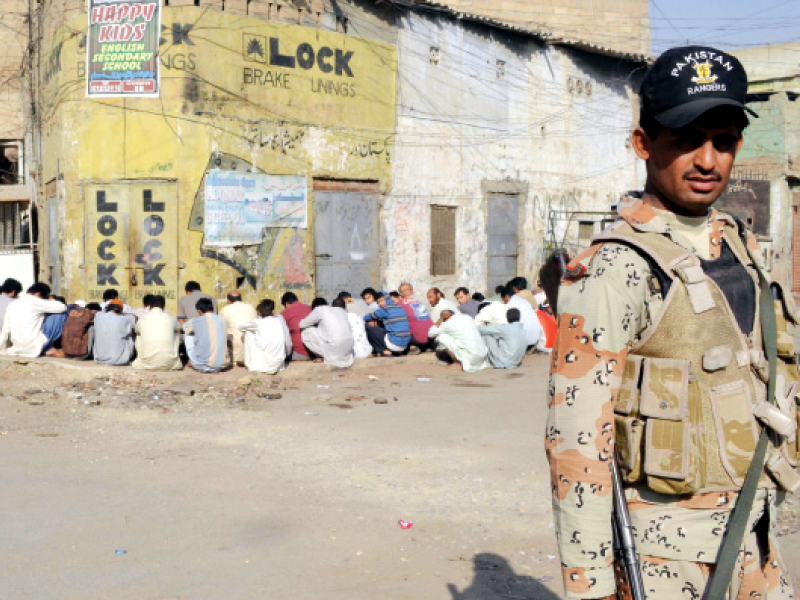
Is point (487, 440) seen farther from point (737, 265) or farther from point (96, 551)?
point (737, 265)

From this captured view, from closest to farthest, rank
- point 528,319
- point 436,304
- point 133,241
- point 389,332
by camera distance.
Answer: point 389,332, point 528,319, point 436,304, point 133,241

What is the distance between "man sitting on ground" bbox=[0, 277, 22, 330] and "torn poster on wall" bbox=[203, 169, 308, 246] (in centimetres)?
353

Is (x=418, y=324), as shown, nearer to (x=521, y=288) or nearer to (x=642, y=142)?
(x=521, y=288)

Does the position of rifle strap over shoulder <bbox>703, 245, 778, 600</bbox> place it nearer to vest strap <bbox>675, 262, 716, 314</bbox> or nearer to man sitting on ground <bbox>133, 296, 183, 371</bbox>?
vest strap <bbox>675, 262, 716, 314</bbox>

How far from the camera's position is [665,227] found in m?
2.07

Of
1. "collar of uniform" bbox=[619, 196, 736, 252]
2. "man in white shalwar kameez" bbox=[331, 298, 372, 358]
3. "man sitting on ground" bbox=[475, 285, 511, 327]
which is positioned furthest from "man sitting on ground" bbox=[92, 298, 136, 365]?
"collar of uniform" bbox=[619, 196, 736, 252]

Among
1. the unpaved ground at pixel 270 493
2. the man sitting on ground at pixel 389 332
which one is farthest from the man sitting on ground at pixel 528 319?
the unpaved ground at pixel 270 493

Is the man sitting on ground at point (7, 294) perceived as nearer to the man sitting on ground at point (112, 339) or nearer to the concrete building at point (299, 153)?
the man sitting on ground at point (112, 339)

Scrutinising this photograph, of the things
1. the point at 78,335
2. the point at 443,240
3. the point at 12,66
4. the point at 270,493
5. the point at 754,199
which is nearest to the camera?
the point at 270,493

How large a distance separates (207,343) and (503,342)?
370 centimetres

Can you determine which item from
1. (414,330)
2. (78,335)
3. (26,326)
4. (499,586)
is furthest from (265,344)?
(499,586)

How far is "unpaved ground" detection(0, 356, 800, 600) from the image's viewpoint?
14.9ft

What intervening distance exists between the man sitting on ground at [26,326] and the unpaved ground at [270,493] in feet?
3.36

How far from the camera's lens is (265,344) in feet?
37.2
